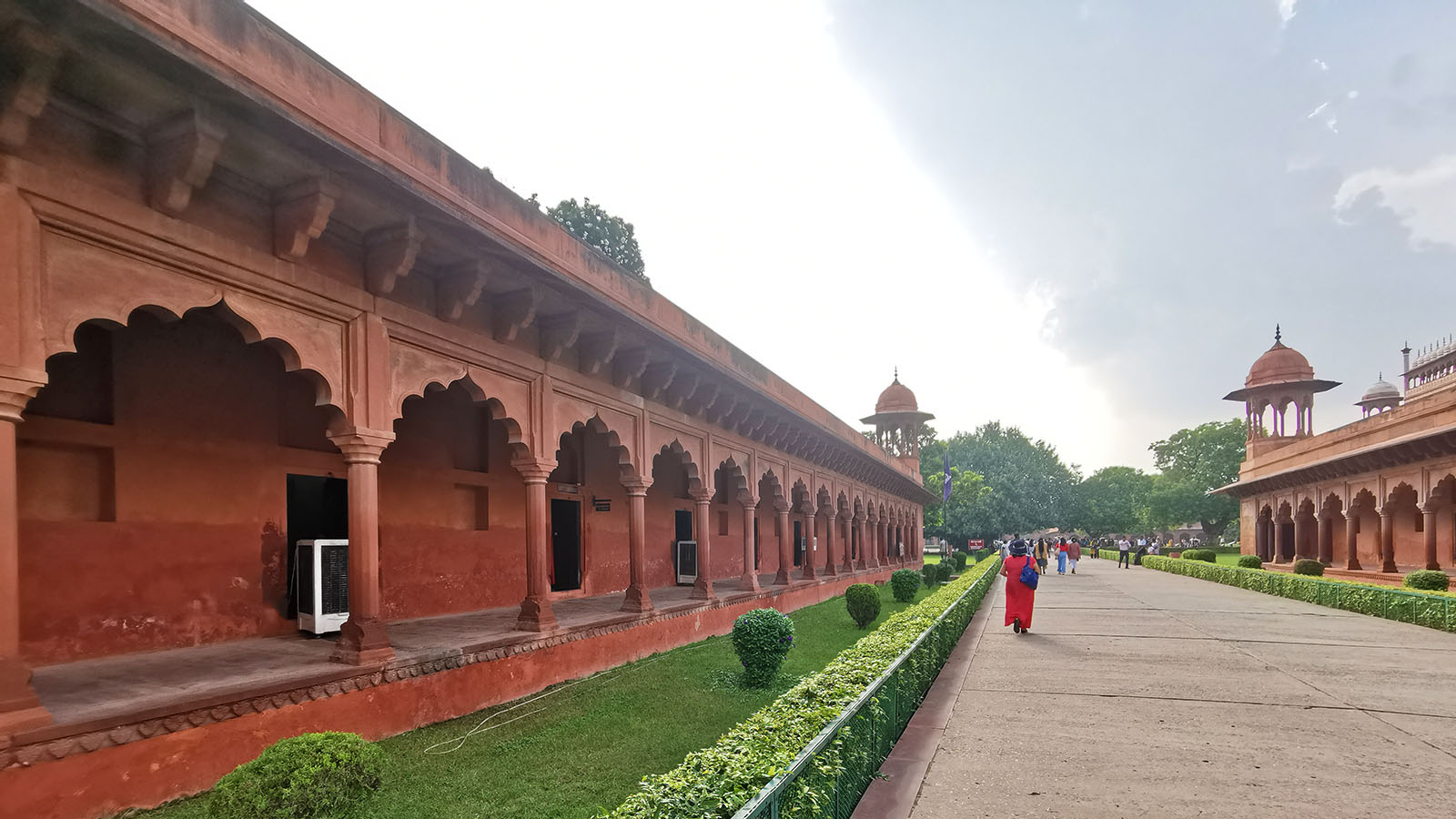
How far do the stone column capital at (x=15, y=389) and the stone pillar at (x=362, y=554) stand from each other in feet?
7.32

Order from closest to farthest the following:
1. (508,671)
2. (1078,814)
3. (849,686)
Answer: (1078,814), (849,686), (508,671)

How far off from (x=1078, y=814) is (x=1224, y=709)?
3502 mm

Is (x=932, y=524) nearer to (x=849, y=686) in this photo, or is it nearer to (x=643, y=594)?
(x=643, y=594)

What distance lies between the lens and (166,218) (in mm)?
5078

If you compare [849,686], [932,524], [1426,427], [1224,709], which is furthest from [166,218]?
[932,524]

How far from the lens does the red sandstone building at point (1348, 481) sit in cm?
2016

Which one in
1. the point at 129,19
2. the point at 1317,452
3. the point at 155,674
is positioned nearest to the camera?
the point at 129,19

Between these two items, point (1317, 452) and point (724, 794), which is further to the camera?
point (1317, 452)

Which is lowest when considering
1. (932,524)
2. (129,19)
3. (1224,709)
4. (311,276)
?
(932,524)

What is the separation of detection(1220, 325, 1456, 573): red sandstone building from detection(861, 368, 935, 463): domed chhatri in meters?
15.1

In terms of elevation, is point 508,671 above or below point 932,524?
above

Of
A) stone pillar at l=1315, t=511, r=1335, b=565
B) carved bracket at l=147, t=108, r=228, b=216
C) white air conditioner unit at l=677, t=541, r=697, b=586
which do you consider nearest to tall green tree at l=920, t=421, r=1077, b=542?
stone pillar at l=1315, t=511, r=1335, b=565

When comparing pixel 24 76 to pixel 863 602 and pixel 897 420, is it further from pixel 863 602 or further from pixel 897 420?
pixel 897 420

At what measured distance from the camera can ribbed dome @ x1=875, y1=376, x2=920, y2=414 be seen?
134ft
